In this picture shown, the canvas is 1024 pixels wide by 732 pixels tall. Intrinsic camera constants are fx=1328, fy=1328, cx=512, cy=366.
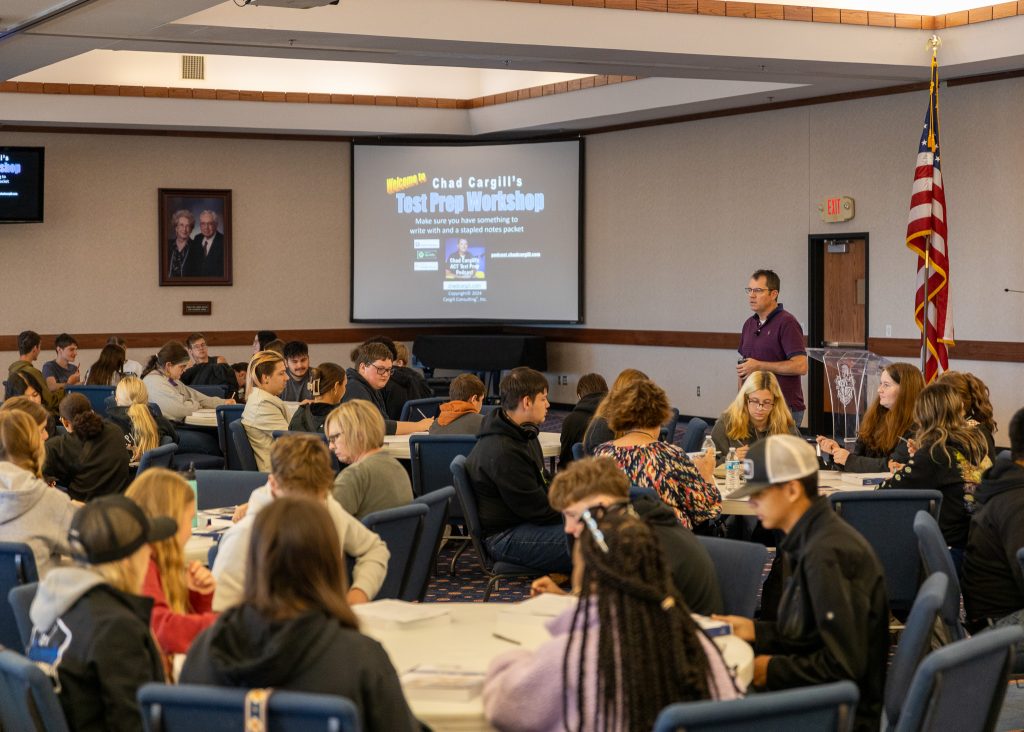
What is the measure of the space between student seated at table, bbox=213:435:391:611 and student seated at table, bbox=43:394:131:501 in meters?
2.72

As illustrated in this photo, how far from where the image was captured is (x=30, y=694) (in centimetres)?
287

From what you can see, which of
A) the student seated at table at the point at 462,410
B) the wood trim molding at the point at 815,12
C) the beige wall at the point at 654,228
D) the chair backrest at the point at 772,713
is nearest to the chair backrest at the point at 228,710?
the chair backrest at the point at 772,713

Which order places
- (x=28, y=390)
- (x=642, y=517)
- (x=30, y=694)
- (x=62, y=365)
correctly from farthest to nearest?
(x=62, y=365)
(x=28, y=390)
(x=642, y=517)
(x=30, y=694)

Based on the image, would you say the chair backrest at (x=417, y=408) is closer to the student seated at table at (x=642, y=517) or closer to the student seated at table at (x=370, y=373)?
the student seated at table at (x=370, y=373)

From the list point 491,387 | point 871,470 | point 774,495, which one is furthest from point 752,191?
point 774,495

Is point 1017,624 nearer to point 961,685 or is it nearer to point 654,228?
point 961,685

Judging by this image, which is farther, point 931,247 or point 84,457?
point 931,247

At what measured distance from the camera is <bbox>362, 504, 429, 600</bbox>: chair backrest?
4759mm

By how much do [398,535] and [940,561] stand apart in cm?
191

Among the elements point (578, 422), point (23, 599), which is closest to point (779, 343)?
point (578, 422)

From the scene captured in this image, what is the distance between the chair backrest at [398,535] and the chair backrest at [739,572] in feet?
3.95

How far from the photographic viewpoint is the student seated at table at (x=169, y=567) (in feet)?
11.4

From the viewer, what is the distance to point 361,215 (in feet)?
53.5

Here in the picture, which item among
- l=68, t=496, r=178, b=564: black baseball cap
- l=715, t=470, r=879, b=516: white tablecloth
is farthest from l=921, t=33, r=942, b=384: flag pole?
l=68, t=496, r=178, b=564: black baseball cap
